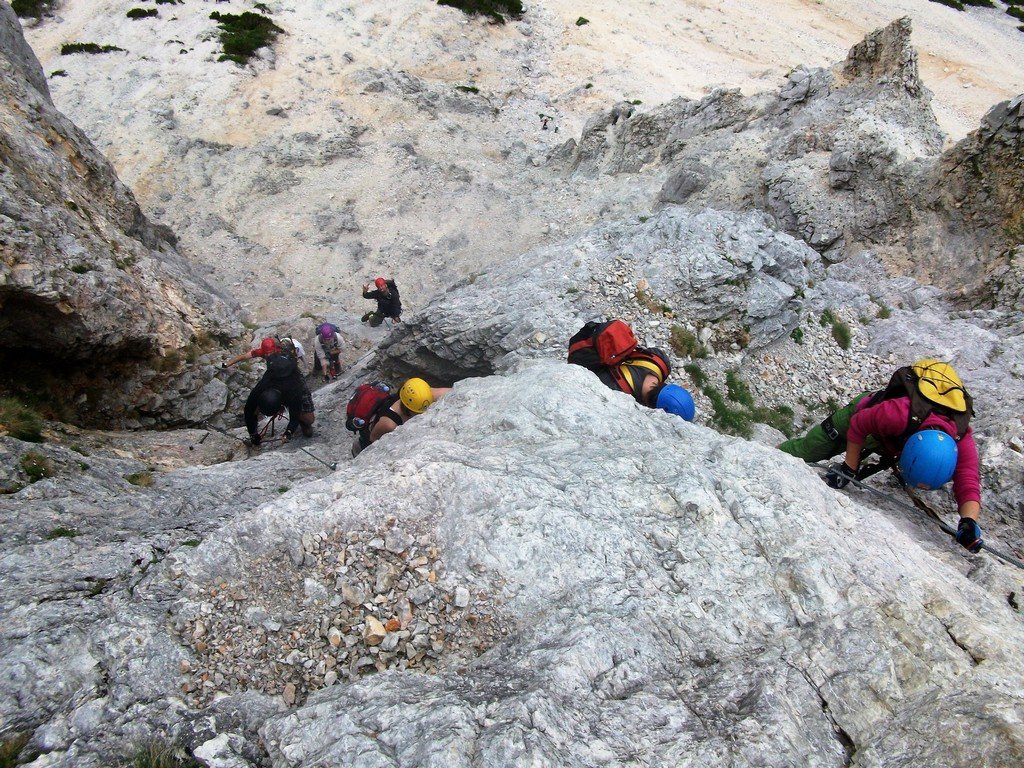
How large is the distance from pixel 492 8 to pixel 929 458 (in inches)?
1514

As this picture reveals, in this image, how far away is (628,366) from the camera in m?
8.41

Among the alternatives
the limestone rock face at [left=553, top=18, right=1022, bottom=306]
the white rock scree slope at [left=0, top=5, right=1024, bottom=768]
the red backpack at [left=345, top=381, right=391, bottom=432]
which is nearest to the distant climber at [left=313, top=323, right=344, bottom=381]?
the red backpack at [left=345, top=381, right=391, bottom=432]

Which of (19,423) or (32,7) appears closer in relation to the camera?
(19,423)

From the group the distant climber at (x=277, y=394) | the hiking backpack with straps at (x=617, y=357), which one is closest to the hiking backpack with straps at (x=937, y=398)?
the hiking backpack with straps at (x=617, y=357)

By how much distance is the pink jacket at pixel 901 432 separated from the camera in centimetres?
622

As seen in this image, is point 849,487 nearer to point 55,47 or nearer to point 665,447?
point 665,447

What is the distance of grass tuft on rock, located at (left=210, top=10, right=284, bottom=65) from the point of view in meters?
29.6

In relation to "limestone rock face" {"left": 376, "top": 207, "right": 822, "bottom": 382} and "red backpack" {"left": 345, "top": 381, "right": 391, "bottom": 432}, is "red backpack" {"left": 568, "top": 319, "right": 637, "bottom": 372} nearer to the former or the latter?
"limestone rock face" {"left": 376, "top": 207, "right": 822, "bottom": 382}

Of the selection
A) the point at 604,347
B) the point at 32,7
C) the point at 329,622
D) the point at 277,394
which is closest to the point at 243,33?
the point at 32,7

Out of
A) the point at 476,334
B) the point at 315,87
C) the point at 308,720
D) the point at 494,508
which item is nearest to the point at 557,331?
the point at 476,334

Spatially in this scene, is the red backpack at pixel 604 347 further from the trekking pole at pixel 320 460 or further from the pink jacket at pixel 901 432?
the trekking pole at pixel 320 460

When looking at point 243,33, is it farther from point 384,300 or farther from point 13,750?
point 13,750

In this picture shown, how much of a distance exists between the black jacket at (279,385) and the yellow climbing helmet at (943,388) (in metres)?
10.4

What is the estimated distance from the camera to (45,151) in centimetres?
1171
